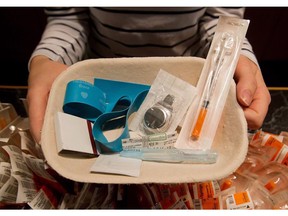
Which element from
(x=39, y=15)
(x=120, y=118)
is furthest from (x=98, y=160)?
(x=39, y=15)

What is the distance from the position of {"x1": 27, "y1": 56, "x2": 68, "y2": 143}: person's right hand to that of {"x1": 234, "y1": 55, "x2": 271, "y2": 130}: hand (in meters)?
0.22

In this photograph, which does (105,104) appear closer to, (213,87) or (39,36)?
(213,87)

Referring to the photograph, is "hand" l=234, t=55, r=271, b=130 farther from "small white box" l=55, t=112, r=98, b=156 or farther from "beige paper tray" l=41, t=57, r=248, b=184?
"small white box" l=55, t=112, r=98, b=156

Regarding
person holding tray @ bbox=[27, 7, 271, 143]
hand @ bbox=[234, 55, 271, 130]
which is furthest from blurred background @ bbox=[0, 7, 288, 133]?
hand @ bbox=[234, 55, 271, 130]

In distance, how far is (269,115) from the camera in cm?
52

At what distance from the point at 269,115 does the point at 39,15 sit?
0.83 m

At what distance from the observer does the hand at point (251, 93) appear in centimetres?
35

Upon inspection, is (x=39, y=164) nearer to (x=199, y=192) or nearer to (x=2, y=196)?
(x=2, y=196)

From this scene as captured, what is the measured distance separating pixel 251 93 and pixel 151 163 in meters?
0.14

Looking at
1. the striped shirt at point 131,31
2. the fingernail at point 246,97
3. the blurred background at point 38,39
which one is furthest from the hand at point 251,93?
the blurred background at point 38,39

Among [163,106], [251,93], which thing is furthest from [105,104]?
[251,93]

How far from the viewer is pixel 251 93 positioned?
36 centimetres

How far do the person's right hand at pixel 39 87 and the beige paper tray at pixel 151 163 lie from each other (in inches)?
0.9

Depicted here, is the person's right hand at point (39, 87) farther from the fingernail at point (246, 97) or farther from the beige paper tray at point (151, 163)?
the fingernail at point (246, 97)
